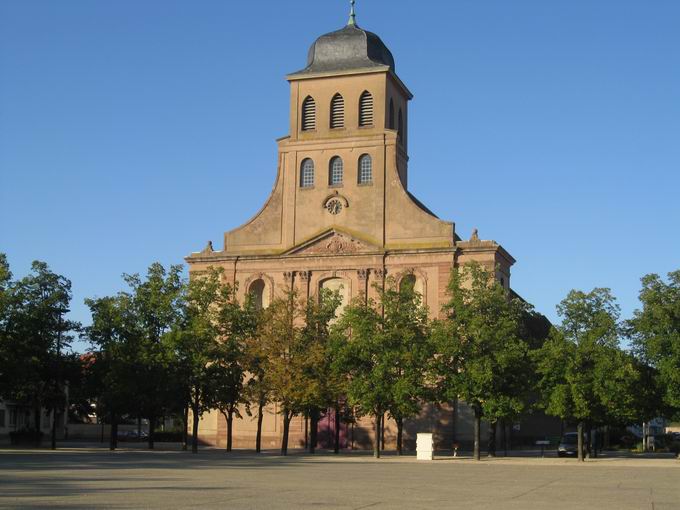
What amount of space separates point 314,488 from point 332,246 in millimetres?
43974

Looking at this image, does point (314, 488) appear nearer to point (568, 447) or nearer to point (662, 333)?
point (662, 333)

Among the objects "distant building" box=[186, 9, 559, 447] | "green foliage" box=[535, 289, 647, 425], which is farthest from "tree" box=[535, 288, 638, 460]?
"distant building" box=[186, 9, 559, 447]

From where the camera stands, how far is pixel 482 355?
184 ft

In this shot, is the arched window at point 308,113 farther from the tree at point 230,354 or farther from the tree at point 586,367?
the tree at point 586,367

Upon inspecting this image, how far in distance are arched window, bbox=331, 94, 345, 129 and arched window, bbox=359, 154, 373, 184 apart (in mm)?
3113

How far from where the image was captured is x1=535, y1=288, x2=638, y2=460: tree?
176 ft

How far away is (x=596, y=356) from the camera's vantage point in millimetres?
54875

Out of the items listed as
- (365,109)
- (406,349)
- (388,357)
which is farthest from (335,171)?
(388,357)

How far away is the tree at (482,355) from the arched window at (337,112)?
1988cm

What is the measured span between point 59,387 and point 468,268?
86.6 feet

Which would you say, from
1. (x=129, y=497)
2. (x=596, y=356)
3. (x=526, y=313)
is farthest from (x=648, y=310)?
(x=129, y=497)

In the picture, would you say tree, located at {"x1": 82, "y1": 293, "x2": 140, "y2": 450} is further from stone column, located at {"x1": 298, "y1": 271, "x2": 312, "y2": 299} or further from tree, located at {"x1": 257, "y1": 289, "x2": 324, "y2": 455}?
stone column, located at {"x1": 298, "y1": 271, "x2": 312, "y2": 299}

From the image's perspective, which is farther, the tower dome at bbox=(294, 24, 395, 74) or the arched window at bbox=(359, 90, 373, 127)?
the tower dome at bbox=(294, 24, 395, 74)

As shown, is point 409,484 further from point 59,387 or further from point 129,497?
point 59,387
